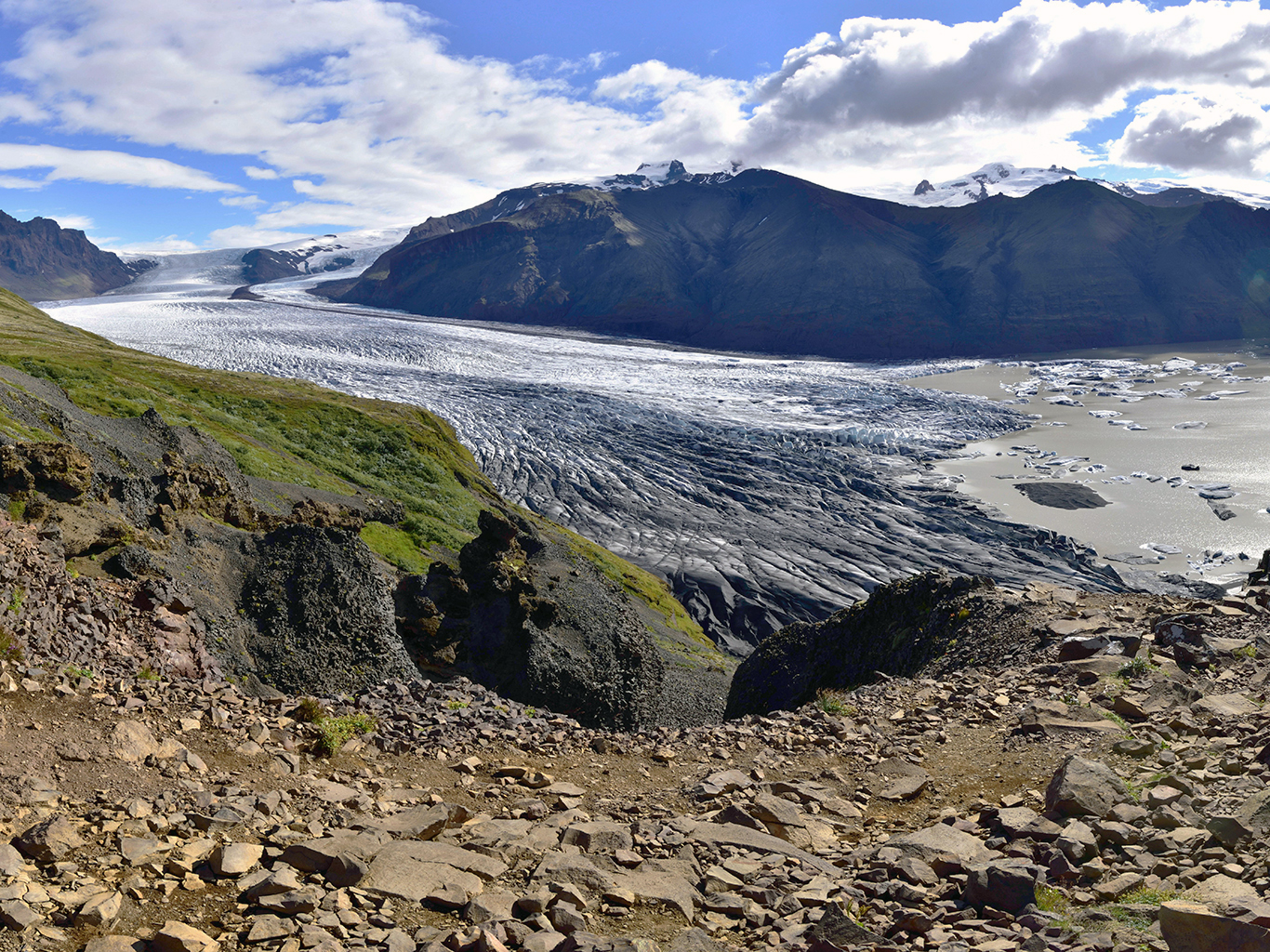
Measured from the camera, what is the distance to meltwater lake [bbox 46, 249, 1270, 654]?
152 feet

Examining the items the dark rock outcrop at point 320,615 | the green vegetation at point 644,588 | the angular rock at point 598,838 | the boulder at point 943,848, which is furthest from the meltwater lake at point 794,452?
the boulder at point 943,848

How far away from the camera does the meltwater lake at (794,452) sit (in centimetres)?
4638

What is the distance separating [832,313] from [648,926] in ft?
618

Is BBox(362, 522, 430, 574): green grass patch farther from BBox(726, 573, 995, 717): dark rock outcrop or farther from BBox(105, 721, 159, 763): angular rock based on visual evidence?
BBox(105, 721, 159, 763): angular rock

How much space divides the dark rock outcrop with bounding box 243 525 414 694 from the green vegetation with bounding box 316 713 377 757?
6.70ft

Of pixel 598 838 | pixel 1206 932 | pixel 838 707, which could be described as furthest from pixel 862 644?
pixel 1206 932

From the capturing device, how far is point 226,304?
126688mm

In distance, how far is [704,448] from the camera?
222ft

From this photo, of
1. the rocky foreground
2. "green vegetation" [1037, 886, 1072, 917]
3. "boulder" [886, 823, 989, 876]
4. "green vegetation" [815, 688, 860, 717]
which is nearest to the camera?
the rocky foreground

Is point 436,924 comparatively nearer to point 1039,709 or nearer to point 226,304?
point 1039,709

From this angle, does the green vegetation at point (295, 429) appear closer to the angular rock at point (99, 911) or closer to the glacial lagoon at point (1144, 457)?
the angular rock at point (99, 911)

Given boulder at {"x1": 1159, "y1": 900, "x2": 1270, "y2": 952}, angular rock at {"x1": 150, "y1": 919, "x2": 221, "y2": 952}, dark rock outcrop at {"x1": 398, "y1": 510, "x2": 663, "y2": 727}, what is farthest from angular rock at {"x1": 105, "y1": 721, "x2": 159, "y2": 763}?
boulder at {"x1": 1159, "y1": 900, "x2": 1270, "y2": 952}

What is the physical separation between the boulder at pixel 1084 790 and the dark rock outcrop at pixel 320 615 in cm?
861

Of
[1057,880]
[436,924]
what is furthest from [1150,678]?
[436,924]
